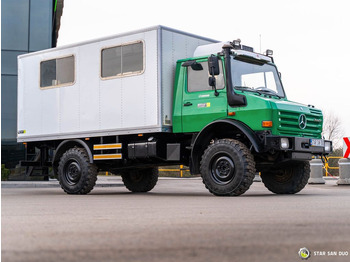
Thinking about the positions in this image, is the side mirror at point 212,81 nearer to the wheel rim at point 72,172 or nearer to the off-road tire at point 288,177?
the off-road tire at point 288,177

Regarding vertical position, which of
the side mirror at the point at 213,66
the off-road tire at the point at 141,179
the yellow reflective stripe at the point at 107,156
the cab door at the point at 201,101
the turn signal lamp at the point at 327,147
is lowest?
the off-road tire at the point at 141,179

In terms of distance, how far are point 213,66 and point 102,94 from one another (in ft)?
11.1

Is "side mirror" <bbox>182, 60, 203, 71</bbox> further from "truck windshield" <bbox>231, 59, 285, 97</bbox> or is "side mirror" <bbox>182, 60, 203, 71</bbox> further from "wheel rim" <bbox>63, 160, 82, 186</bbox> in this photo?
"wheel rim" <bbox>63, 160, 82, 186</bbox>

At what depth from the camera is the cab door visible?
12188 millimetres

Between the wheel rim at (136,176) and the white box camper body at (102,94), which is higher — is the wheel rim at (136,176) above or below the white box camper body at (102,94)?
below

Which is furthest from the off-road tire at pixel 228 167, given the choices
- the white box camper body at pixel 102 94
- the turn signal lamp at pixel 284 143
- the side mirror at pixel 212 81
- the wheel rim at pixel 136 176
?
the wheel rim at pixel 136 176

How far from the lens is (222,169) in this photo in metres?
11.7

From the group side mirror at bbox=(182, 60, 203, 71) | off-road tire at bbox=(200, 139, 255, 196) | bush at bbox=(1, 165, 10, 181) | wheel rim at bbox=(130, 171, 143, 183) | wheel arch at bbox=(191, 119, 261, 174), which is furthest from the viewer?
bush at bbox=(1, 165, 10, 181)

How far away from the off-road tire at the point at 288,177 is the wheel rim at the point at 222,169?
1.98 m

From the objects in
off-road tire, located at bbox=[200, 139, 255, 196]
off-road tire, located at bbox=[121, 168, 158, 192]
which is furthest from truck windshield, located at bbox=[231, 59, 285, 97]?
off-road tire, located at bbox=[121, 168, 158, 192]

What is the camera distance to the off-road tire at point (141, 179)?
1555 cm

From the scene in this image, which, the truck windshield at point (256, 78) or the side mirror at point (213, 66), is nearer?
the side mirror at point (213, 66)

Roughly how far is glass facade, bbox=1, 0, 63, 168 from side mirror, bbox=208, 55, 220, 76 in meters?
15.4

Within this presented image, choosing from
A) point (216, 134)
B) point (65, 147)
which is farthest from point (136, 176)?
point (216, 134)
